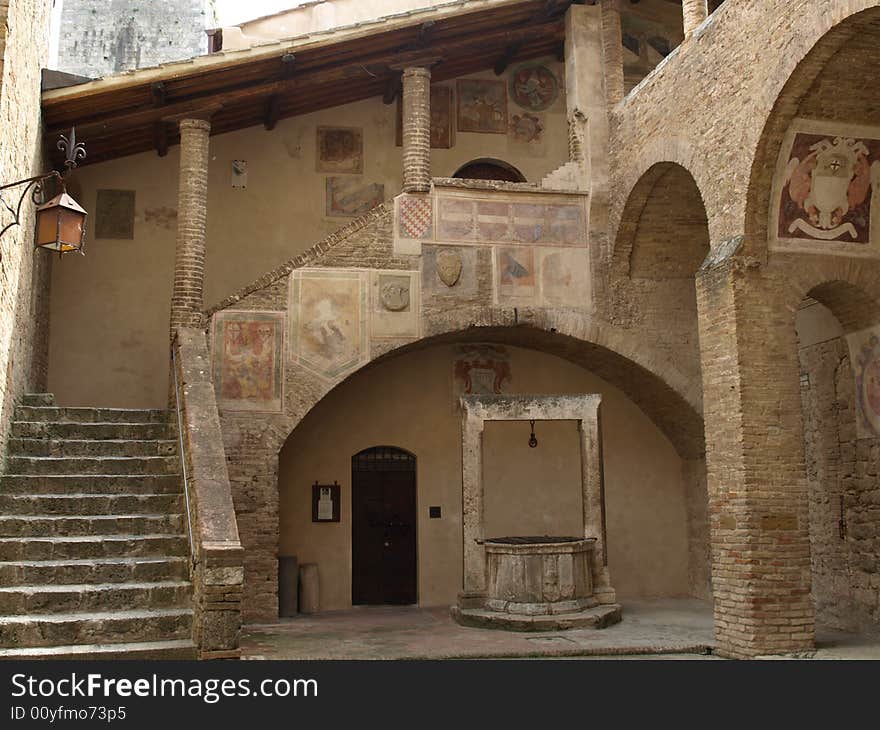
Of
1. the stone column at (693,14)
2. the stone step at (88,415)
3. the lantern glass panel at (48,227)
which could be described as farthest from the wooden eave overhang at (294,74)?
the lantern glass panel at (48,227)

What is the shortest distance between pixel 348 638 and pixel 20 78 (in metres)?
5.80

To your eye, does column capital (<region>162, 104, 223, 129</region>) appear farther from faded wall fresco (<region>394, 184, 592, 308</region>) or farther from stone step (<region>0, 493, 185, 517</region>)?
stone step (<region>0, 493, 185, 517</region>)

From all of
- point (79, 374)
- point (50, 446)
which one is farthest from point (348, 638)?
point (79, 374)

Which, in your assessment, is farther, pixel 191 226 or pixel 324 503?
pixel 324 503

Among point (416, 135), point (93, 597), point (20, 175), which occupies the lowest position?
point (93, 597)

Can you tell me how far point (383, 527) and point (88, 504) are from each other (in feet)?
18.4

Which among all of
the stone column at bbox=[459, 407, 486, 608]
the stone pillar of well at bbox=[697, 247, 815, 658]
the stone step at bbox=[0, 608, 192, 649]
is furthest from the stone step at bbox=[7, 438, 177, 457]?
the stone pillar of well at bbox=[697, 247, 815, 658]

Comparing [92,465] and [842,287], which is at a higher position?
[842,287]

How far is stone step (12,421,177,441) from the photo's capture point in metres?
8.49

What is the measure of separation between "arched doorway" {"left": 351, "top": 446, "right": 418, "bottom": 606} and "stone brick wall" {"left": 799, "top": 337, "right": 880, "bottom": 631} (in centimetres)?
496

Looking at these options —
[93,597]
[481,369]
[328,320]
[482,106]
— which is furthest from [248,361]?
[482,106]

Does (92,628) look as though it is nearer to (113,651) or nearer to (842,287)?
(113,651)

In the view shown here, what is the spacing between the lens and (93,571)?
6.95m

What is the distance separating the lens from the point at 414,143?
1178 centimetres
